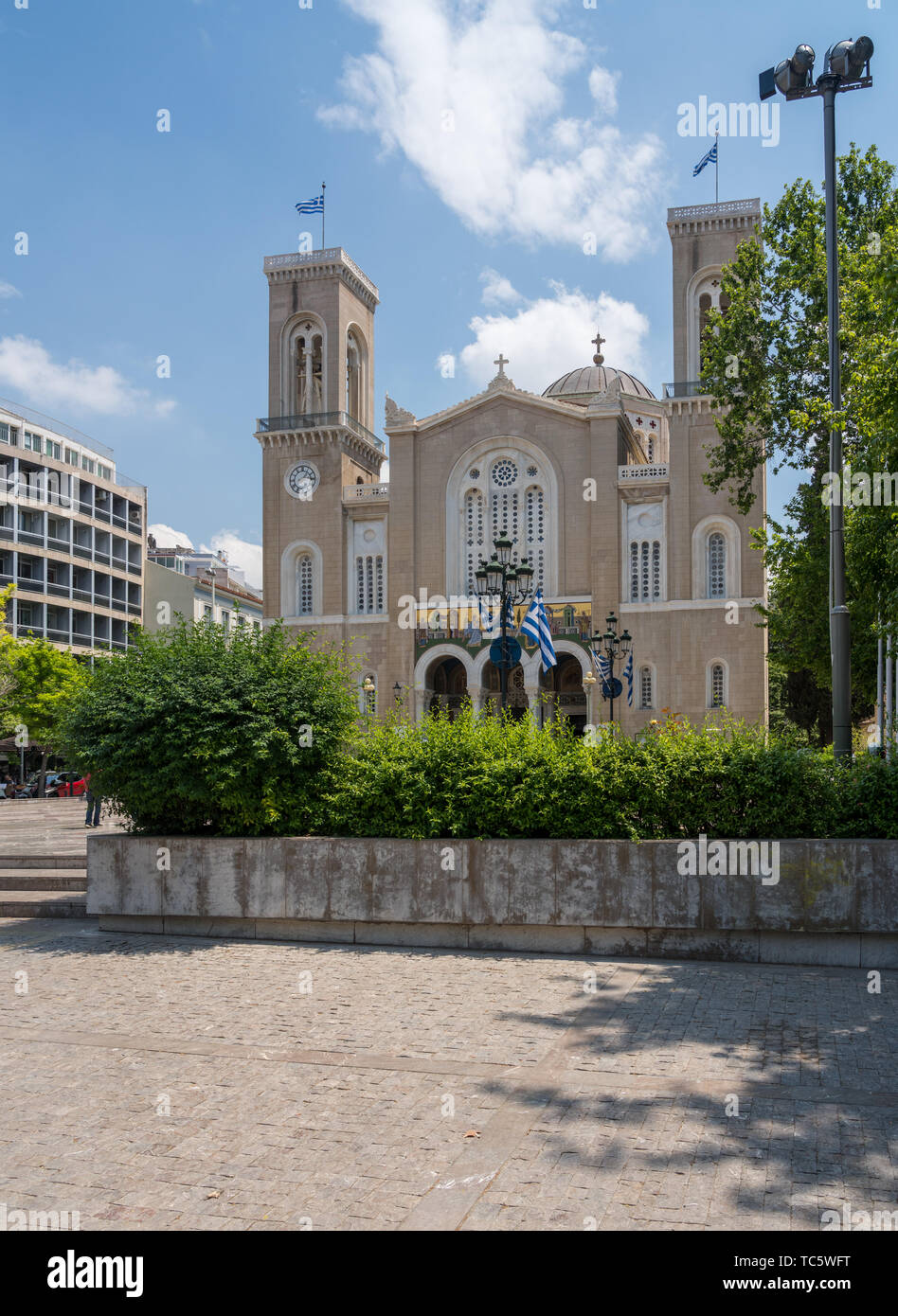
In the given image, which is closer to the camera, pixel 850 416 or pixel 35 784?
pixel 850 416

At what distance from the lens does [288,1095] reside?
5.71m

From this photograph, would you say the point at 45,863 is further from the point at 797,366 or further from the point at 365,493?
the point at 365,493

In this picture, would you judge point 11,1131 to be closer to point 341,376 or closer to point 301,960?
point 301,960

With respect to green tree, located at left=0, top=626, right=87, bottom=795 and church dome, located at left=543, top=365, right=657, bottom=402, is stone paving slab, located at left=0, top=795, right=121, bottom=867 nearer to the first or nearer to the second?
green tree, located at left=0, top=626, right=87, bottom=795

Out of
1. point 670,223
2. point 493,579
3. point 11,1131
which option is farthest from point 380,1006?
point 670,223

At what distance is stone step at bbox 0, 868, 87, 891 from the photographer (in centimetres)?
1266

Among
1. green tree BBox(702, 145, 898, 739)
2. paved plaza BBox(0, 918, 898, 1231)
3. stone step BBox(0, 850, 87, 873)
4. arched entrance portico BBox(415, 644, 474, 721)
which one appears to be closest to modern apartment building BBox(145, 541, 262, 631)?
arched entrance portico BBox(415, 644, 474, 721)

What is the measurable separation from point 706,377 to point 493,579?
8.19 metres

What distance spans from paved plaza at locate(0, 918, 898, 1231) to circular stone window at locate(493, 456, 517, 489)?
4157 centimetres

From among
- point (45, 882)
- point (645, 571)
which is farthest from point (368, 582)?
point (45, 882)

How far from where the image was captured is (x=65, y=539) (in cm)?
5375

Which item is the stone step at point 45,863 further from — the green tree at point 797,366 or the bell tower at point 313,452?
the bell tower at point 313,452

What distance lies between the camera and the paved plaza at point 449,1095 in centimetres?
436
